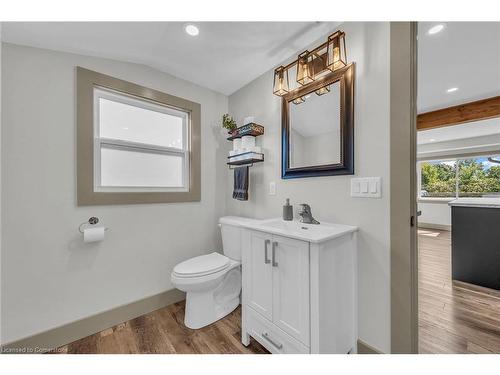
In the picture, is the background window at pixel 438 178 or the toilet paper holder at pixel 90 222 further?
the background window at pixel 438 178

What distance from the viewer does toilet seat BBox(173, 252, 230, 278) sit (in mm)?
1519

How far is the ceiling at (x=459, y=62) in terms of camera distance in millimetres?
1529

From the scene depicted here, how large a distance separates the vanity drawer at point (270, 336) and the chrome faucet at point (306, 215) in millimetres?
692

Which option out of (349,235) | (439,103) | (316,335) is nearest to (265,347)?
(316,335)

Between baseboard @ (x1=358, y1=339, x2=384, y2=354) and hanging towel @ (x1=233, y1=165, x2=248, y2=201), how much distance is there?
1336mm

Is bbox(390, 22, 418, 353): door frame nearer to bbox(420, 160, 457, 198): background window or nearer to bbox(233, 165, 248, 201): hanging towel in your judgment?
bbox(233, 165, 248, 201): hanging towel

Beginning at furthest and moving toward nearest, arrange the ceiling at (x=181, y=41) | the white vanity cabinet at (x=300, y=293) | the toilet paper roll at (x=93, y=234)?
the toilet paper roll at (x=93, y=234) < the ceiling at (x=181, y=41) < the white vanity cabinet at (x=300, y=293)

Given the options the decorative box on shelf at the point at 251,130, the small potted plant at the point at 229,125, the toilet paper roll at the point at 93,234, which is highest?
the small potted plant at the point at 229,125

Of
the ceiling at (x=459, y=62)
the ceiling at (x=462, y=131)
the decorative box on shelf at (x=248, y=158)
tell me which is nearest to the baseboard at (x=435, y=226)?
the ceiling at (x=462, y=131)

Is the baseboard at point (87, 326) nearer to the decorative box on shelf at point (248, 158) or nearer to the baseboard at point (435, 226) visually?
the decorative box on shelf at point (248, 158)

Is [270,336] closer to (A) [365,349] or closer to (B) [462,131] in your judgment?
(A) [365,349]

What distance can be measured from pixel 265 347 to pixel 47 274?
5.08 feet
